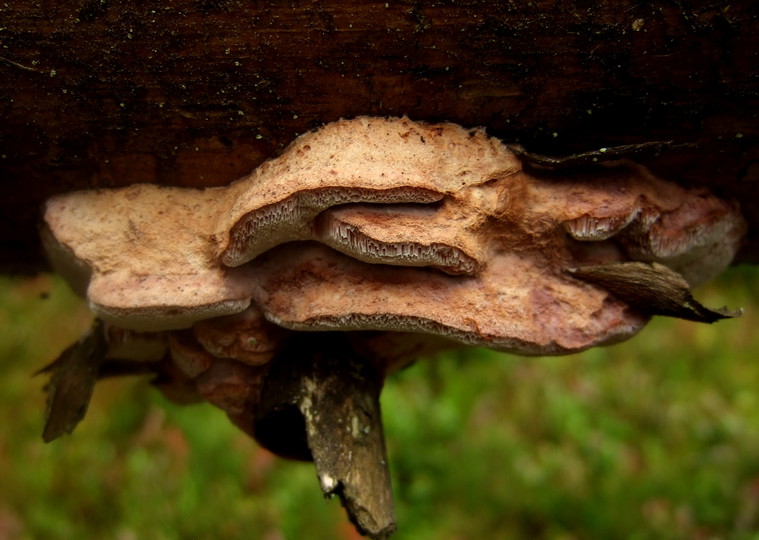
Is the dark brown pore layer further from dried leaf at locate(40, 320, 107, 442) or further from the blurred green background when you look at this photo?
the blurred green background

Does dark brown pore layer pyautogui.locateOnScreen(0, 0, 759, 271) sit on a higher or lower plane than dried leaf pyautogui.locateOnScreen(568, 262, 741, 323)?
higher

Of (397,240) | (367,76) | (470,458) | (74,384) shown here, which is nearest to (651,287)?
(397,240)

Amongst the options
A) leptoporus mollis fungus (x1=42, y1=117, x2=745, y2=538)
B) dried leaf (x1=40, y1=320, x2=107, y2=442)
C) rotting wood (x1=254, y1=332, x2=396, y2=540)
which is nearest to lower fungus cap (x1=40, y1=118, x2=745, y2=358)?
leptoporus mollis fungus (x1=42, y1=117, x2=745, y2=538)

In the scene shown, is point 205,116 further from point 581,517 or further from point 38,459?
point 38,459

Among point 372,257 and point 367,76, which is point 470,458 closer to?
point 372,257

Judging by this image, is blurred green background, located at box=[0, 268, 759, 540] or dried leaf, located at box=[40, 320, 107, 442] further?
blurred green background, located at box=[0, 268, 759, 540]

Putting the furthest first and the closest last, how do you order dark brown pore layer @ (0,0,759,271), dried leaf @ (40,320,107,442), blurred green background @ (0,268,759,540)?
1. blurred green background @ (0,268,759,540)
2. dried leaf @ (40,320,107,442)
3. dark brown pore layer @ (0,0,759,271)

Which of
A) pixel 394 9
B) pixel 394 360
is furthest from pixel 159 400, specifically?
pixel 394 9
